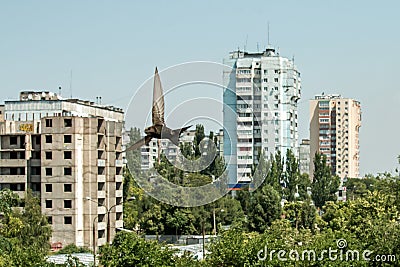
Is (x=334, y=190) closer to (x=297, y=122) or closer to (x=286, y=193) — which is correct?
(x=286, y=193)

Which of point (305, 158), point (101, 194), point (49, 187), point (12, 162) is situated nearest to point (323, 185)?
point (101, 194)

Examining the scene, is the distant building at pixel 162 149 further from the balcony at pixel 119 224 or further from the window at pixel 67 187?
the window at pixel 67 187

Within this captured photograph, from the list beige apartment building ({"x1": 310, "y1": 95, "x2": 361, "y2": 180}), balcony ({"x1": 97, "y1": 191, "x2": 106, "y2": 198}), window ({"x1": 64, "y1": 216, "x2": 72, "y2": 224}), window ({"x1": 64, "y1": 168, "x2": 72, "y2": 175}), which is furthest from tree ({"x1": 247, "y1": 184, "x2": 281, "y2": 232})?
beige apartment building ({"x1": 310, "y1": 95, "x2": 361, "y2": 180})

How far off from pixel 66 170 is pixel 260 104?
3277 cm

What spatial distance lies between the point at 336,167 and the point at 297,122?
23421mm

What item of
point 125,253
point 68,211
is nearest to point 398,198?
point 125,253

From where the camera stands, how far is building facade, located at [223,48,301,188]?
72.2 meters

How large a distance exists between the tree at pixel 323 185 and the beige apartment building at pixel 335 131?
3623cm

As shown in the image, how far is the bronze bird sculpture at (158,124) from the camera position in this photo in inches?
735

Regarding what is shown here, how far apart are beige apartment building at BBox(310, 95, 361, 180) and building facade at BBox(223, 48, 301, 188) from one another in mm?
23694

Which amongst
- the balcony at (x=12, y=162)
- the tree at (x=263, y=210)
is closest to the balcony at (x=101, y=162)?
the balcony at (x=12, y=162)

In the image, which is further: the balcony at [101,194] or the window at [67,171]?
the balcony at [101,194]

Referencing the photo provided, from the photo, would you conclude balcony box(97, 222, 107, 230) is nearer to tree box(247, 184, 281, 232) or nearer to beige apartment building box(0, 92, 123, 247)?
beige apartment building box(0, 92, 123, 247)

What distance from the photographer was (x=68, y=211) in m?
45.7
